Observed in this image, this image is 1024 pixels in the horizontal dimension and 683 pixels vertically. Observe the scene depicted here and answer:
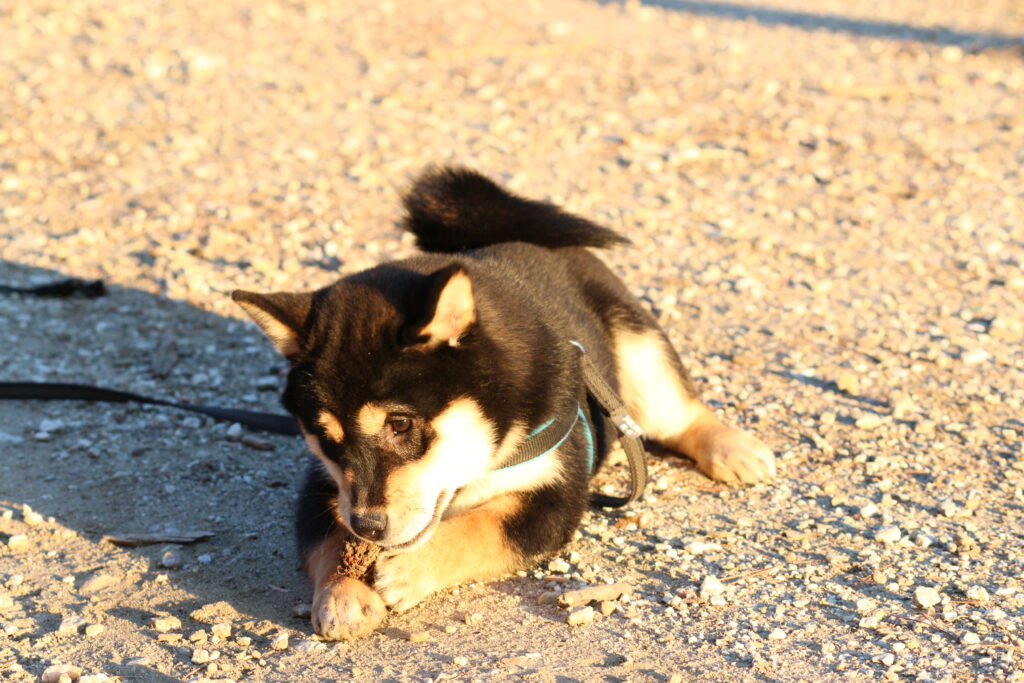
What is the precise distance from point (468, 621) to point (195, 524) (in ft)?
4.26

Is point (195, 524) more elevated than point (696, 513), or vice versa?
point (696, 513)

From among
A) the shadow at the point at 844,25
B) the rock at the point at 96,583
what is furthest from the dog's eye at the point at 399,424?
the shadow at the point at 844,25

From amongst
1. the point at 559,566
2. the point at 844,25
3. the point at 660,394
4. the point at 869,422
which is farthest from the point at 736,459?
the point at 844,25

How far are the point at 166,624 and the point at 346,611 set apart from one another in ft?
1.95

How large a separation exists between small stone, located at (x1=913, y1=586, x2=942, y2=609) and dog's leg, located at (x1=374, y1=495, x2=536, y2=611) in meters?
1.18

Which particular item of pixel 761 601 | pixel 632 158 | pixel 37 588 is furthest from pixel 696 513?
pixel 632 158

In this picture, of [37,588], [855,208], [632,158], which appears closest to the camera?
[37,588]

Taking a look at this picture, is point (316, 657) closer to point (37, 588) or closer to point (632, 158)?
point (37, 588)

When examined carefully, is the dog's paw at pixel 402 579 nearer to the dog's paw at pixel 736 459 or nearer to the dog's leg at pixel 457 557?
the dog's leg at pixel 457 557

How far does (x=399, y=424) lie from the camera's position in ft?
11.3

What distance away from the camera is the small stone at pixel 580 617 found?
3541 mm

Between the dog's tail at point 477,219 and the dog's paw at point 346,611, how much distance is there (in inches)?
69.4

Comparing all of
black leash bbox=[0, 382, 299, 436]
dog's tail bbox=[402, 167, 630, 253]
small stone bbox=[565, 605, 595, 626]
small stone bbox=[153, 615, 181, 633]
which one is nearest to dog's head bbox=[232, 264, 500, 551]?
small stone bbox=[565, 605, 595, 626]

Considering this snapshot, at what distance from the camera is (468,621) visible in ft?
11.8
